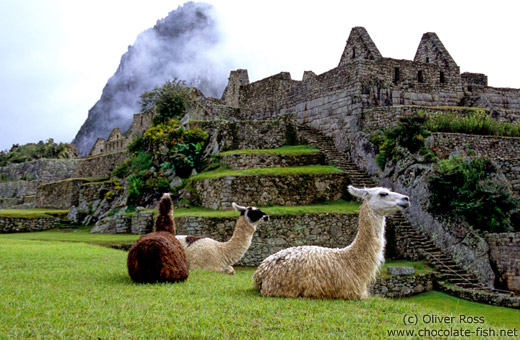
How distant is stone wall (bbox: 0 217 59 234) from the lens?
1981cm

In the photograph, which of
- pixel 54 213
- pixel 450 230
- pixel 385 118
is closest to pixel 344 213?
pixel 450 230

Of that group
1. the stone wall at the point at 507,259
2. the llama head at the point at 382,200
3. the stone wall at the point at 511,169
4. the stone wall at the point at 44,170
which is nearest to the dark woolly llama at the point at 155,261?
the llama head at the point at 382,200

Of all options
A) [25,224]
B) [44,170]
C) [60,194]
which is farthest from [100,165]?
[25,224]

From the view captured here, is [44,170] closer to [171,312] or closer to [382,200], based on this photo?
[171,312]

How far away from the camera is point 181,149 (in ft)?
64.4

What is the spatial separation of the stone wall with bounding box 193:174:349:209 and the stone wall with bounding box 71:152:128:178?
1537 cm

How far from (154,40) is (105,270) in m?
101

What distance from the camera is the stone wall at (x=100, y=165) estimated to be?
1180 inches

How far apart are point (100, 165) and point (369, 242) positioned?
29483 millimetres

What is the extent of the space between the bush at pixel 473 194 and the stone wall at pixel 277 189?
405 centimetres

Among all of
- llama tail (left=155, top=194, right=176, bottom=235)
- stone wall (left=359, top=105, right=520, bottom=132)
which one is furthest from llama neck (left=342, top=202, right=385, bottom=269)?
stone wall (left=359, top=105, right=520, bottom=132)

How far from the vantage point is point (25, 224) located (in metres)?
20.6

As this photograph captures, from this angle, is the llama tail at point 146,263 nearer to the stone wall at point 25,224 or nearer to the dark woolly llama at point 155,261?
the dark woolly llama at point 155,261

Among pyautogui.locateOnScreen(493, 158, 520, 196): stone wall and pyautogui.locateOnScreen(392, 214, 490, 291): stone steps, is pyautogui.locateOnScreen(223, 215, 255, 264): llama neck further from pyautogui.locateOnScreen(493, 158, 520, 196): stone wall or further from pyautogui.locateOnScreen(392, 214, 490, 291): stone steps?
pyautogui.locateOnScreen(493, 158, 520, 196): stone wall
